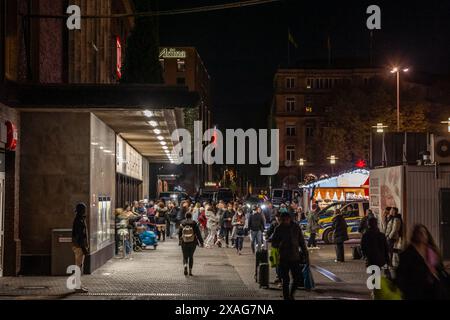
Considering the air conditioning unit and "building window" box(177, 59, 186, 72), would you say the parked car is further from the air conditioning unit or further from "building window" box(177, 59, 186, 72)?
"building window" box(177, 59, 186, 72)

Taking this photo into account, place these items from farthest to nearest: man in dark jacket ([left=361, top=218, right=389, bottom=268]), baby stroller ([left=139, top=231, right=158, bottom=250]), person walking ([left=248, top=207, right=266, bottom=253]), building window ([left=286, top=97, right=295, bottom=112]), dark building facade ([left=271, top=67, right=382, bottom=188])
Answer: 1. building window ([left=286, top=97, right=295, bottom=112])
2. dark building facade ([left=271, top=67, right=382, bottom=188])
3. baby stroller ([left=139, top=231, right=158, bottom=250])
4. person walking ([left=248, top=207, right=266, bottom=253])
5. man in dark jacket ([left=361, top=218, right=389, bottom=268])

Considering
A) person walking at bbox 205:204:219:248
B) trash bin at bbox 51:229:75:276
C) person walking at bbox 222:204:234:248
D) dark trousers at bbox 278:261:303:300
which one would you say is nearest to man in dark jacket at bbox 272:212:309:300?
dark trousers at bbox 278:261:303:300

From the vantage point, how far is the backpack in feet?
63.0

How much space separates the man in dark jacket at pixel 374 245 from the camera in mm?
14836

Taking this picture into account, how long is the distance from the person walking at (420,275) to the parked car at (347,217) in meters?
22.3

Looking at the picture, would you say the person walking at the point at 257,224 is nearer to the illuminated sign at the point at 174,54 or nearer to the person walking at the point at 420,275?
the person walking at the point at 420,275

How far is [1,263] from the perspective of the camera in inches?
708

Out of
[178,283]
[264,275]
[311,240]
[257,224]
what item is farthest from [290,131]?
[264,275]

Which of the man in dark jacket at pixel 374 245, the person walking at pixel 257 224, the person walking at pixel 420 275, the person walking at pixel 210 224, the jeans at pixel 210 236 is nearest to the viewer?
the person walking at pixel 420 275

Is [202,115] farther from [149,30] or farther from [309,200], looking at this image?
[149,30]

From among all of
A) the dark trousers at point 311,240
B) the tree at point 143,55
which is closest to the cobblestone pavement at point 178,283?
the dark trousers at point 311,240

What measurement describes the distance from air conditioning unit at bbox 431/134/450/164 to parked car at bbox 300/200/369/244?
921 centimetres

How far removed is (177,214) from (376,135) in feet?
33.1
